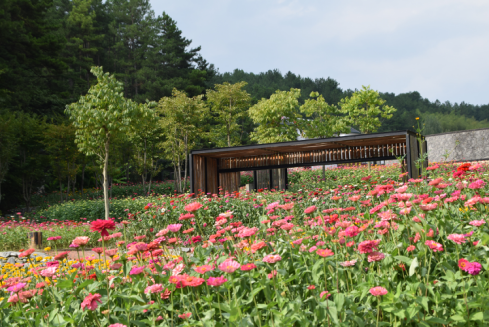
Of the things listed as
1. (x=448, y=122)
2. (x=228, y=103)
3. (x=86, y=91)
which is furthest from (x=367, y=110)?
(x=448, y=122)

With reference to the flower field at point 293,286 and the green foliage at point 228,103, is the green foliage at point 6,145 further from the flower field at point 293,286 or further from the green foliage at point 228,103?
the flower field at point 293,286

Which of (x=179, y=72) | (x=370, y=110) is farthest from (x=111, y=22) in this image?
(x=370, y=110)

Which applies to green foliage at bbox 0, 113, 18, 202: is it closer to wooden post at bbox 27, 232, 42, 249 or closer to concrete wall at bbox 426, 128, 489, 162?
wooden post at bbox 27, 232, 42, 249

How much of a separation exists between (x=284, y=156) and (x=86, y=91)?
809 inches

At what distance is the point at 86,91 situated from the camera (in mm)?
28328

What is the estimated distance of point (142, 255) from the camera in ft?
7.66

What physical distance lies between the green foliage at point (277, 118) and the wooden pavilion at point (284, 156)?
5130 mm

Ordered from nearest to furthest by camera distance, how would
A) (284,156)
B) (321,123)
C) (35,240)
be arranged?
(35,240)
(284,156)
(321,123)

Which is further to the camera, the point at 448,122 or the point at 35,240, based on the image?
the point at 448,122

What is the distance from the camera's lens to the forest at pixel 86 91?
17.2m

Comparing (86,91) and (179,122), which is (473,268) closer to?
(179,122)

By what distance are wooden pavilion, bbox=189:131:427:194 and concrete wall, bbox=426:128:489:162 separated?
1428 cm

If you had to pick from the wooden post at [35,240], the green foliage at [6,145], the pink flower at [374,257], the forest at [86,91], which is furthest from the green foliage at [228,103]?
the pink flower at [374,257]

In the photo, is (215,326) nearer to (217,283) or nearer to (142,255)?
(217,283)
